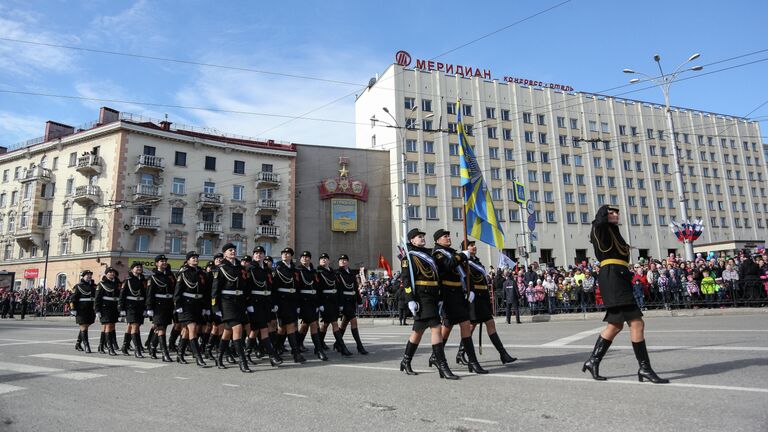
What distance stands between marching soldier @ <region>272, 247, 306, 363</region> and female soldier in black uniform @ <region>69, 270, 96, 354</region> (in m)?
6.29

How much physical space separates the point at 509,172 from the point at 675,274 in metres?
38.6

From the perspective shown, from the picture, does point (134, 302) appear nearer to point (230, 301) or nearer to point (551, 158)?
point (230, 301)

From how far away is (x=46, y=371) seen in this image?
29.6 ft

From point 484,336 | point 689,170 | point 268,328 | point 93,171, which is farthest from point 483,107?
point 268,328

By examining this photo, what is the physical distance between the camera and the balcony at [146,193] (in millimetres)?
42812

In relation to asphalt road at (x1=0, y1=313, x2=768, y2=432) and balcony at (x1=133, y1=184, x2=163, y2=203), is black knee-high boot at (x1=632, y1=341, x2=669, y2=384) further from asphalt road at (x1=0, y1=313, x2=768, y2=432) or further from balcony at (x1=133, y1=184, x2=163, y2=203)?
balcony at (x1=133, y1=184, x2=163, y2=203)

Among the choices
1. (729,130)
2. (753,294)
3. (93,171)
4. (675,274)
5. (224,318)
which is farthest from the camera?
(729,130)

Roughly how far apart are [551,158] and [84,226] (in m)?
48.4

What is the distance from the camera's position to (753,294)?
16.7 m

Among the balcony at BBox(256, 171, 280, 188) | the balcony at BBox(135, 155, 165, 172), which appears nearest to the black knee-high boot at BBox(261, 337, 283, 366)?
the balcony at BBox(135, 155, 165, 172)

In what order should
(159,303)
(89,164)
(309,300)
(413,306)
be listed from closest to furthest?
(413,306) → (309,300) → (159,303) → (89,164)

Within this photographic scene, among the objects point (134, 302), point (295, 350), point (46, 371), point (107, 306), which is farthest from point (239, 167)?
point (295, 350)

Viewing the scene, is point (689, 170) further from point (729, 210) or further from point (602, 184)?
point (602, 184)

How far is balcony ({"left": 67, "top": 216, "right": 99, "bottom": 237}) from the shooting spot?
4220 cm
